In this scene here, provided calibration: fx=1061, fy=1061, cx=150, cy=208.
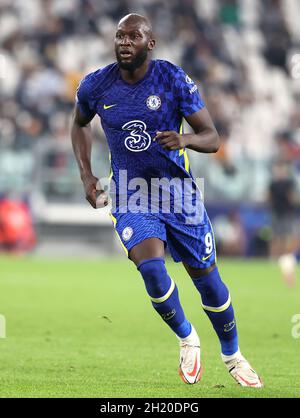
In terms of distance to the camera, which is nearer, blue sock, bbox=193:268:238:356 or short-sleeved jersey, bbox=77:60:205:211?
short-sleeved jersey, bbox=77:60:205:211

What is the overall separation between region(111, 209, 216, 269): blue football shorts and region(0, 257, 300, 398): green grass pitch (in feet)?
2.80

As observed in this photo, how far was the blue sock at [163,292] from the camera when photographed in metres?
6.75

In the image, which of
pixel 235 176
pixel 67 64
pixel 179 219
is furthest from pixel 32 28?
pixel 179 219

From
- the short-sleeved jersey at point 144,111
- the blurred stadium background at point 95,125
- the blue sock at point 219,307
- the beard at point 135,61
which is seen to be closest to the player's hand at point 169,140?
the short-sleeved jersey at point 144,111

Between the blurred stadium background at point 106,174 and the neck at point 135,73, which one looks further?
the blurred stadium background at point 106,174

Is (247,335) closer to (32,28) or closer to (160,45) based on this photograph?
(32,28)

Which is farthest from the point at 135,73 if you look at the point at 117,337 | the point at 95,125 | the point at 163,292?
the point at 95,125

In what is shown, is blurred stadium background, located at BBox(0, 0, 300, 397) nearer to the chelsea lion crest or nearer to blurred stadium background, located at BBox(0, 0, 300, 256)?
blurred stadium background, located at BBox(0, 0, 300, 256)

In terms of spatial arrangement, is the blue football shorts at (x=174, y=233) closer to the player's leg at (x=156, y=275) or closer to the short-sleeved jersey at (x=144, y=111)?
the player's leg at (x=156, y=275)

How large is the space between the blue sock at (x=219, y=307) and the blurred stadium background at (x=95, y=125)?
12.0m

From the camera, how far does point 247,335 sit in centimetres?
1020

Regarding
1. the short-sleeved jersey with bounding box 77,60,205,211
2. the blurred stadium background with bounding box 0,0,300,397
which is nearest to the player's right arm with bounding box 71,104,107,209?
the short-sleeved jersey with bounding box 77,60,205,211

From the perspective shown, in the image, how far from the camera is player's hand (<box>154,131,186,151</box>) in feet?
21.0
